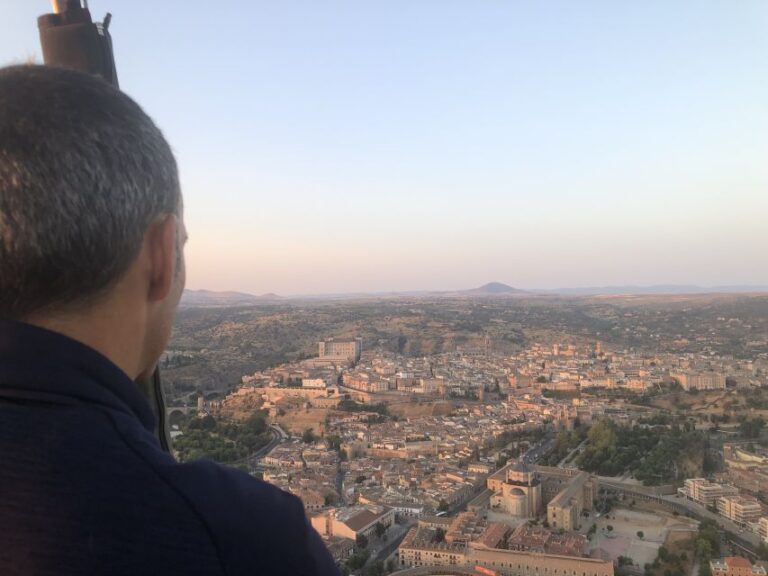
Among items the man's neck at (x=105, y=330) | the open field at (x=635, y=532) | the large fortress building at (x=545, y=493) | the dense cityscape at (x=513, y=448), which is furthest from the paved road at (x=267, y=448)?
the man's neck at (x=105, y=330)

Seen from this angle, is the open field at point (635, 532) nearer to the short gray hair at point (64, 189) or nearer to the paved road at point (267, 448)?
the paved road at point (267, 448)

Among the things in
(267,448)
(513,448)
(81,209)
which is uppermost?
(81,209)

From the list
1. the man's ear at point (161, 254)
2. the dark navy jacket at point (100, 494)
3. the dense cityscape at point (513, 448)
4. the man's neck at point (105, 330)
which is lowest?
the dense cityscape at point (513, 448)

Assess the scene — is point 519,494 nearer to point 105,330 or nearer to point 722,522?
point 722,522

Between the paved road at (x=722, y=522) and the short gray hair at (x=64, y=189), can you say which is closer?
the short gray hair at (x=64, y=189)

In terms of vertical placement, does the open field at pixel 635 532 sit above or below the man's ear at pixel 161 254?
below

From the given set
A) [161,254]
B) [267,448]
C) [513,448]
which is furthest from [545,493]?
[161,254]

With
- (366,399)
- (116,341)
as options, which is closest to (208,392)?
(366,399)
